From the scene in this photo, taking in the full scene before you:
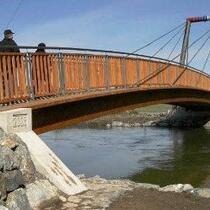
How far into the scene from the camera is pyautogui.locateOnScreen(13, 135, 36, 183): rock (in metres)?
9.30

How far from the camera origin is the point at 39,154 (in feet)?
33.5

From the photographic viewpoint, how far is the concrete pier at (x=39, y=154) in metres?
9.83

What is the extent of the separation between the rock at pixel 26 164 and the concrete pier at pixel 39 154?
273 millimetres

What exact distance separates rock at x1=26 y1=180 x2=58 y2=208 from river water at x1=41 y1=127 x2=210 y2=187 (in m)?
9.15

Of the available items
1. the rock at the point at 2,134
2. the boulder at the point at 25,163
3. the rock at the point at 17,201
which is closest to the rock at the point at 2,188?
the rock at the point at 17,201

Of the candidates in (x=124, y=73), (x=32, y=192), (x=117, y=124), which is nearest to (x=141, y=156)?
(x=124, y=73)

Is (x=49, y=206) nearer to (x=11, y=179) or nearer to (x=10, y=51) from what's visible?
(x=11, y=179)

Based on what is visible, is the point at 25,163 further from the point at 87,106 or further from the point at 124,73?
the point at 124,73

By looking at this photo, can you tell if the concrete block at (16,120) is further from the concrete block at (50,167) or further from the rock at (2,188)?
the rock at (2,188)

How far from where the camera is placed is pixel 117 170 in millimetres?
20875

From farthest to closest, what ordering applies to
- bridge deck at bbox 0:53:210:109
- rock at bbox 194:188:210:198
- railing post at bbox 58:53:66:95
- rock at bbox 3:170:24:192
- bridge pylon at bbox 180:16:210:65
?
bridge pylon at bbox 180:16:210:65 → railing post at bbox 58:53:66:95 → bridge deck at bbox 0:53:210:109 → rock at bbox 194:188:210:198 → rock at bbox 3:170:24:192

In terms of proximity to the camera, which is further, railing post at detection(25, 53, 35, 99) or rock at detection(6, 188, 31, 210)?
railing post at detection(25, 53, 35, 99)

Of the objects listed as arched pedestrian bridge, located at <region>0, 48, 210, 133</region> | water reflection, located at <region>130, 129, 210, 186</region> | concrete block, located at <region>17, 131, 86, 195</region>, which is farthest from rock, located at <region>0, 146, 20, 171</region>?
water reflection, located at <region>130, 129, 210, 186</region>

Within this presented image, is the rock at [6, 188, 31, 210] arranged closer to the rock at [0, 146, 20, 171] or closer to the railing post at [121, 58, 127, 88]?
the rock at [0, 146, 20, 171]
